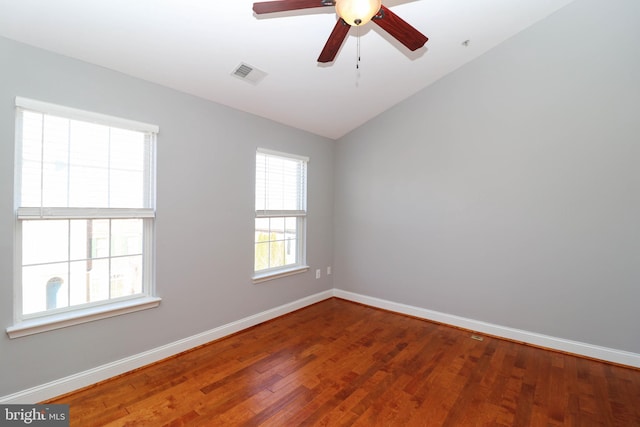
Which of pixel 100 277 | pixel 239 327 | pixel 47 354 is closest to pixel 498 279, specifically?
pixel 239 327

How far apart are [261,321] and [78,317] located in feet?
5.74

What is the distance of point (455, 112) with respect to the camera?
11.0ft

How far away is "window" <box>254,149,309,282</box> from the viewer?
11.2 ft

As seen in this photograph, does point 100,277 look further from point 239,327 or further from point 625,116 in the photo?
point 625,116

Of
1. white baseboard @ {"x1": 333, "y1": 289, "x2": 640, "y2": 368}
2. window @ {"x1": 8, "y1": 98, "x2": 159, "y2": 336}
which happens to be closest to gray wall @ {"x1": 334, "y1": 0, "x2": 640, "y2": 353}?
white baseboard @ {"x1": 333, "y1": 289, "x2": 640, "y2": 368}

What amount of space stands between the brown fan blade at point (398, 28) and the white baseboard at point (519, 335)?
2926mm

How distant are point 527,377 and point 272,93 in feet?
11.2

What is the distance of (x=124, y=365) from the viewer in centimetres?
229

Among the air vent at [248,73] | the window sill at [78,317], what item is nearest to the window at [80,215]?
the window sill at [78,317]

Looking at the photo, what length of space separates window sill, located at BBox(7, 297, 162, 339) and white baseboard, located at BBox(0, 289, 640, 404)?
1.25 feet

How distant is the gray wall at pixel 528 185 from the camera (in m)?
2.56

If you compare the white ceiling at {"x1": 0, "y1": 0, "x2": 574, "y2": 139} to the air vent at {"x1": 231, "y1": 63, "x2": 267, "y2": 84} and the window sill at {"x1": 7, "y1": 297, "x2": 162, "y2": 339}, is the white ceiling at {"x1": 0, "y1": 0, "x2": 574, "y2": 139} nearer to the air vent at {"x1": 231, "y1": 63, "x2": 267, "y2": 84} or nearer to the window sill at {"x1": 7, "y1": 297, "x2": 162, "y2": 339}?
the air vent at {"x1": 231, "y1": 63, "x2": 267, "y2": 84}

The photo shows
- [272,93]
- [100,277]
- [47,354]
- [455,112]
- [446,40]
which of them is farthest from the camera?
[455,112]

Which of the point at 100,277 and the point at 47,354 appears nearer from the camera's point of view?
the point at 47,354
